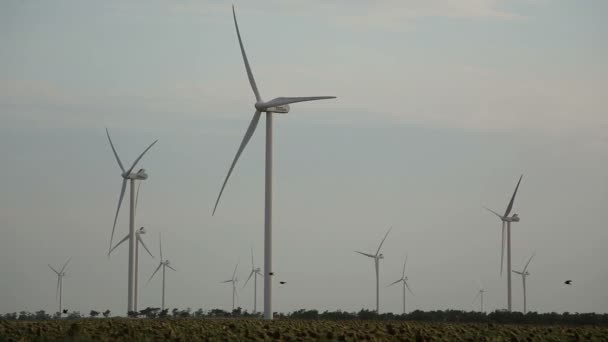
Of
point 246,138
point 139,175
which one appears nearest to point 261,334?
point 246,138

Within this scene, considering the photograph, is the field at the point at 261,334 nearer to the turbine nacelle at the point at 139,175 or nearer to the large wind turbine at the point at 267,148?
the large wind turbine at the point at 267,148

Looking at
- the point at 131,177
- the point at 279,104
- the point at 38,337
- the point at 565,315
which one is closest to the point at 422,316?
the point at 565,315

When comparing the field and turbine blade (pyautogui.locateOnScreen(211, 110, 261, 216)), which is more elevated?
turbine blade (pyautogui.locateOnScreen(211, 110, 261, 216))

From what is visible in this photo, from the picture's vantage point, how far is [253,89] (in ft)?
318

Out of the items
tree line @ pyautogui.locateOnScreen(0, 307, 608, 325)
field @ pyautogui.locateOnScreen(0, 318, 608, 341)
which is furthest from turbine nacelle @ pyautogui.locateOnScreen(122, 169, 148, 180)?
field @ pyautogui.locateOnScreen(0, 318, 608, 341)

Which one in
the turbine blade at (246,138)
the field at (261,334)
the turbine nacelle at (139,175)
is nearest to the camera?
the field at (261,334)

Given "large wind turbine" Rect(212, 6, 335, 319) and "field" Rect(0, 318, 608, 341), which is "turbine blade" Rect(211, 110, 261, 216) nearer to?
"large wind turbine" Rect(212, 6, 335, 319)

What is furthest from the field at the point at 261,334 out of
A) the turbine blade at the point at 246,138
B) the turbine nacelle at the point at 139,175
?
the turbine nacelle at the point at 139,175

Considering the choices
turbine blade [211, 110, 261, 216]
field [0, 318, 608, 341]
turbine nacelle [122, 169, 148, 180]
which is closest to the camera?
field [0, 318, 608, 341]

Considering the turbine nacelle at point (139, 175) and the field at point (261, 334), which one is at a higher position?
the turbine nacelle at point (139, 175)

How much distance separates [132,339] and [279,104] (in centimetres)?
4583

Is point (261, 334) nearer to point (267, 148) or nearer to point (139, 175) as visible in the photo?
point (267, 148)

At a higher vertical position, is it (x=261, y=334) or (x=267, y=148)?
(x=267, y=148)

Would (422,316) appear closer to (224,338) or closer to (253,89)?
(253,89)
